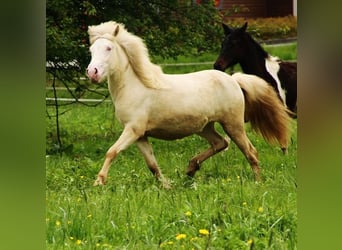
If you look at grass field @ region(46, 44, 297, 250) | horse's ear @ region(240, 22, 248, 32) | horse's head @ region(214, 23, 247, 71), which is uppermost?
horse's ear @ region(240, 22, 248, 32)

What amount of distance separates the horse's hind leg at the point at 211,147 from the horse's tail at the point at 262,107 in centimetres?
18

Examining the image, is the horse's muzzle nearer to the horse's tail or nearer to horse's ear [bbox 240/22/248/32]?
the horse's tail

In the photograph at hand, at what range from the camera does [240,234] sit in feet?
8.70

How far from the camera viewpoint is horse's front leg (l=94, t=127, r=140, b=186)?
10.9ft

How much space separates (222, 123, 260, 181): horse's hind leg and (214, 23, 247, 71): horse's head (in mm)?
291

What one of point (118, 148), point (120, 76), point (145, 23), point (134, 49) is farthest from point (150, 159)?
point (145, 23)

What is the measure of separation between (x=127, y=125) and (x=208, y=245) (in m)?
0.97

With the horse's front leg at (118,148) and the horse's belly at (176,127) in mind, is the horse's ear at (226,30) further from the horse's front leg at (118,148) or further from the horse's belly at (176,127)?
the horse's front leg at (118,148)

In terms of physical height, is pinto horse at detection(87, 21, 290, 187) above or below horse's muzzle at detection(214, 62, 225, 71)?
below

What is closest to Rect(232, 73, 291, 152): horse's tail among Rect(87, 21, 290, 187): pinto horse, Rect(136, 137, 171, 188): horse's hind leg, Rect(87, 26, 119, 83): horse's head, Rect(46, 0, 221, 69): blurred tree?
Rect(87, 21, 290, 187): pinto horse
